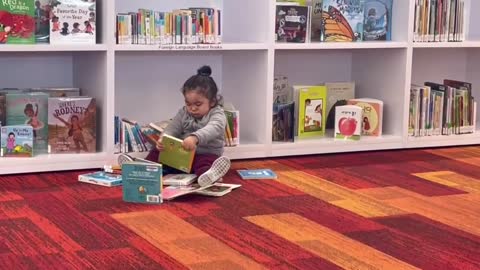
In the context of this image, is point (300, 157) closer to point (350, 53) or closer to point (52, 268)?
point (350, 53)

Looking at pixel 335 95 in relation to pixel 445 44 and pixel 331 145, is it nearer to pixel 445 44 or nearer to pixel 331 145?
pixel 331 145

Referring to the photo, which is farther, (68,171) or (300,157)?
(300,157)

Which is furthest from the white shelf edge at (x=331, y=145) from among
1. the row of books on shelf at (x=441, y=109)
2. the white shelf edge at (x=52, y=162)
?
the white shelf edge at (x=52, y=162)

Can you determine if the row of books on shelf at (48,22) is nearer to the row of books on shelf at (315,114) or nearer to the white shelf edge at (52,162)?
the white shelf edge at (52,162)

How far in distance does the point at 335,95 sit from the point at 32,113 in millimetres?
1580

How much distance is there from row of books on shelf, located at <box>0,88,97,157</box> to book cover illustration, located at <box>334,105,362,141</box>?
1210 mm

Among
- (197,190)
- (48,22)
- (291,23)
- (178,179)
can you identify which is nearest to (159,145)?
(178,179)

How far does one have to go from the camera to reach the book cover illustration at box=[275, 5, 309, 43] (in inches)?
158

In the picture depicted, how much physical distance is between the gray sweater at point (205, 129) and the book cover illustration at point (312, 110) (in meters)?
0.56

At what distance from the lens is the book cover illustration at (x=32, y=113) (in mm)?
3602

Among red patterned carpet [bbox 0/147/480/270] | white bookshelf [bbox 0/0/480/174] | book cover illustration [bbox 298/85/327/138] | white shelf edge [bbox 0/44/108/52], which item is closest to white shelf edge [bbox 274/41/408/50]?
white bookshelf [bbox 0/0/480/174]

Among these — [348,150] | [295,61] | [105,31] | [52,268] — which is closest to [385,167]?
[348,150]

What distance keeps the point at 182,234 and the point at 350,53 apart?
2.14 meters

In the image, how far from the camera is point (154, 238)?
8.86 ft
